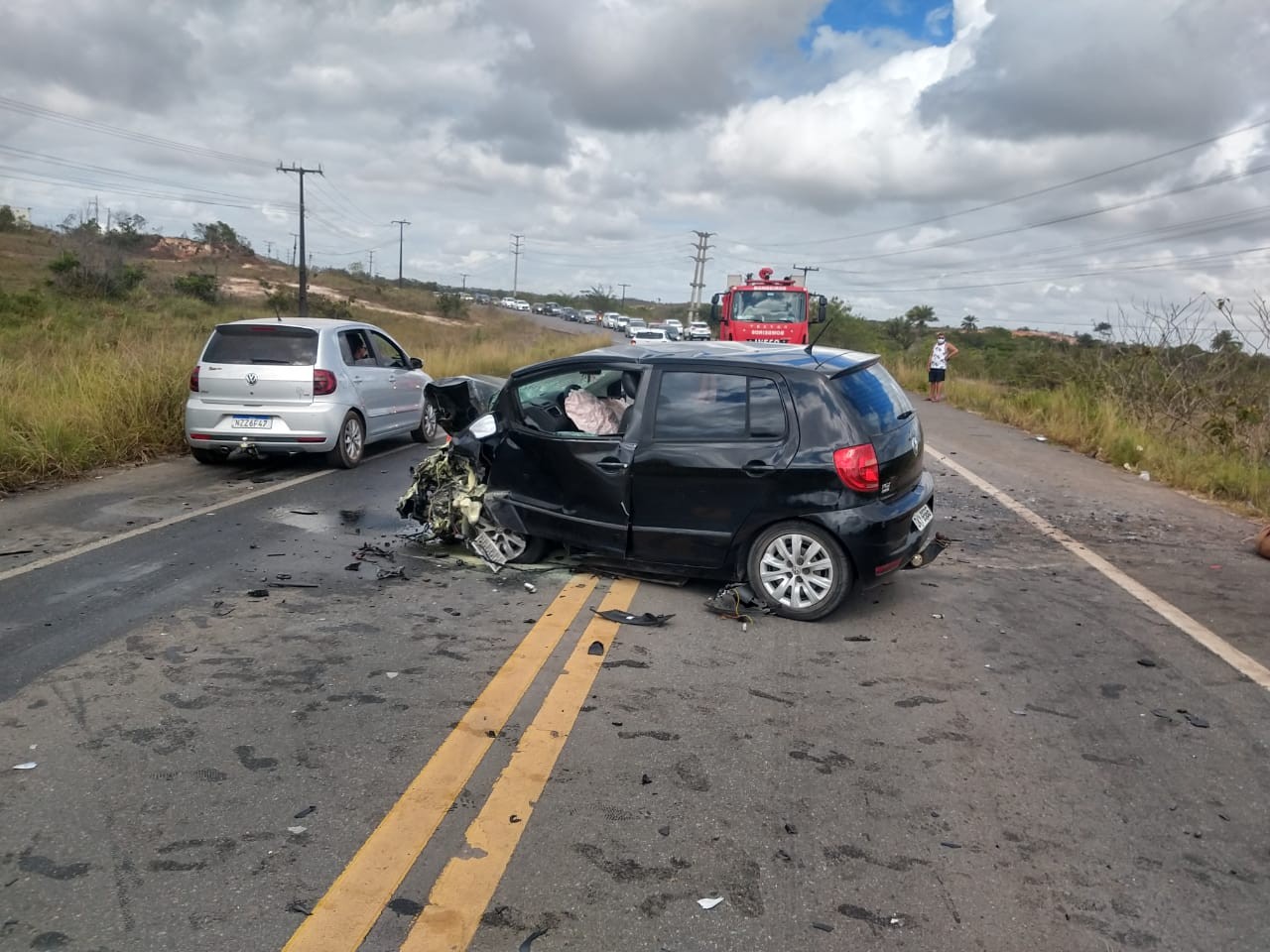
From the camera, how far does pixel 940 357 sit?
24188mm

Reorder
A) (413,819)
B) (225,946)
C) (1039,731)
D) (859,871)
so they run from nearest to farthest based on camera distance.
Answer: (225,946)
(859,871)
(413,819)
(1039,731)

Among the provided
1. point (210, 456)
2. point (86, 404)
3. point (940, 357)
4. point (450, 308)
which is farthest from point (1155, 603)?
point (450, 308)

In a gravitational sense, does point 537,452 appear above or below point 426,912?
above

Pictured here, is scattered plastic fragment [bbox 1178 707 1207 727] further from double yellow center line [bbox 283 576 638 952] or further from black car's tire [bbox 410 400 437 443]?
black car's tire [bbox 410 400 437 443]

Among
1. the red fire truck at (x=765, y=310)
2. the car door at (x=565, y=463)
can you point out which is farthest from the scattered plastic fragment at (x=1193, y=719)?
the red fire truck at (x=765, y=310)

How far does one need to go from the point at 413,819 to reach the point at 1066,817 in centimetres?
234

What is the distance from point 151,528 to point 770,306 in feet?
52.3

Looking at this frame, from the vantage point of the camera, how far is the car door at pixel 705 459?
5699mm

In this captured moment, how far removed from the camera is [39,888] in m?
2.88

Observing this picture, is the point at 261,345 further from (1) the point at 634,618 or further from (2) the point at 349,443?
(1) the point at 634,618

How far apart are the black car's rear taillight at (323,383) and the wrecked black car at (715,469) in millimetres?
4188

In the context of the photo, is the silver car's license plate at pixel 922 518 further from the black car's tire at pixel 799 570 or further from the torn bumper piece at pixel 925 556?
the black car's tire at pixel 799 570

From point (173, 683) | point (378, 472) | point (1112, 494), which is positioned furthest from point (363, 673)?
point (1112, 494)

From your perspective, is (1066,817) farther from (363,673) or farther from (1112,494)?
(1112,494)
